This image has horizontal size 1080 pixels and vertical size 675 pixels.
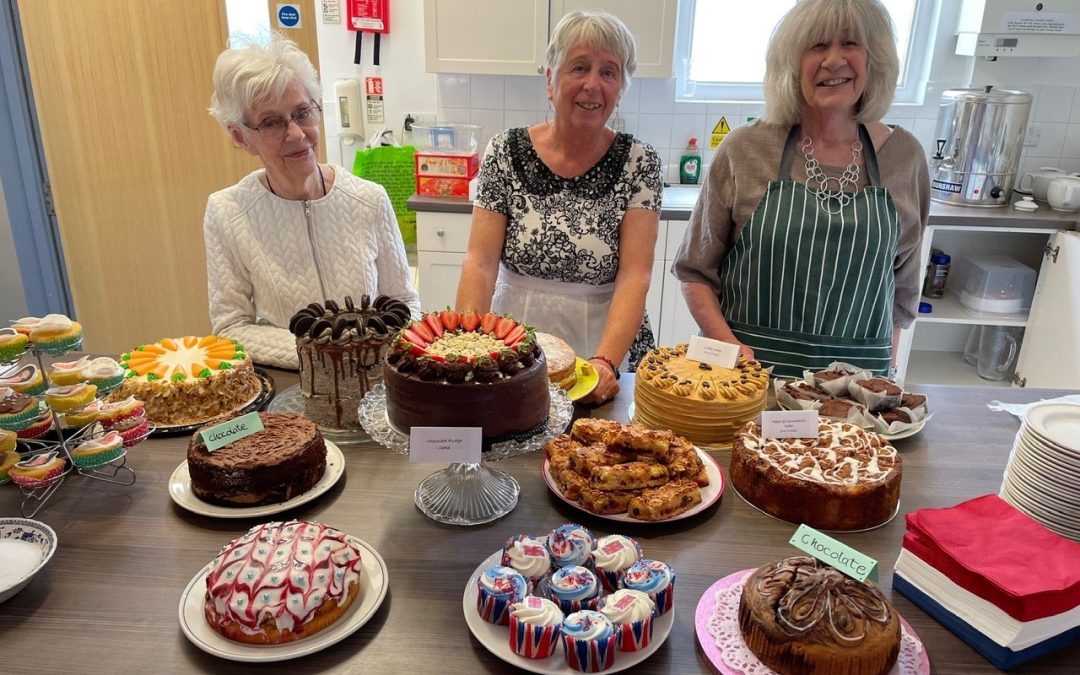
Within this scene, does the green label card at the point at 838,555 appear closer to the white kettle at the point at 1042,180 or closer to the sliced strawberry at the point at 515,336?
the sliced strawberry at the point at 515,336

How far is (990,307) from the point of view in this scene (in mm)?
3660

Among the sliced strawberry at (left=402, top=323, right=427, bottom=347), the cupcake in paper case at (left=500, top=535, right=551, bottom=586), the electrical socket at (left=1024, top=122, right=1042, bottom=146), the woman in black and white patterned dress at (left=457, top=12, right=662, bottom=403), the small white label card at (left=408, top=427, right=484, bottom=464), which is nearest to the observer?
the cupcake in paper case at (left=500, top=535, right=551, bottom=586)

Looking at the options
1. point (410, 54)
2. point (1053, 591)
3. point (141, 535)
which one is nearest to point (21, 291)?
point (410, 54)

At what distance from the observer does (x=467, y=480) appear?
1.34 m

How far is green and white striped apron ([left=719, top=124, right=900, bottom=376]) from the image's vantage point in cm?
195

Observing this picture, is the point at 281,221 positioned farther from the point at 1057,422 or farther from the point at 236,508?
the point at 1057,422

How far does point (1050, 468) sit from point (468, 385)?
37.3 inches

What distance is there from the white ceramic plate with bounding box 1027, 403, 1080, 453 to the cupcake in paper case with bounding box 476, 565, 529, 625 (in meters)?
0.86

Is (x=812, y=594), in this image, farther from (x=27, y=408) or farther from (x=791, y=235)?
(x=27, y=408)

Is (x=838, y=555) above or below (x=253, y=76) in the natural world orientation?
below

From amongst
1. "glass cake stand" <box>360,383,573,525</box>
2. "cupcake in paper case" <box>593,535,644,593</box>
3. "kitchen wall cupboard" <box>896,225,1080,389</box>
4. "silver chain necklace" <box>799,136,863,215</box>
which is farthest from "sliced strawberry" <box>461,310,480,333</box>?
"kitchen wall cupboard" <box>896,225,1080,389</box>

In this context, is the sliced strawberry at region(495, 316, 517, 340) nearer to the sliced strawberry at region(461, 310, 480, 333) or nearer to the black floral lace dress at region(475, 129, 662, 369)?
the sliced strawberry at region(461, 310, 480, 333)

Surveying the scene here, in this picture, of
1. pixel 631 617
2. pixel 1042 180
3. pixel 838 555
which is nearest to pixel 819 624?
pixel 838 555

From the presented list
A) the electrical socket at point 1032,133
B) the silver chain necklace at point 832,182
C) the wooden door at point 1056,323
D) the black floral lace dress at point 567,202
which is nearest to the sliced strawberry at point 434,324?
the black floral lace dress at point 567,202
